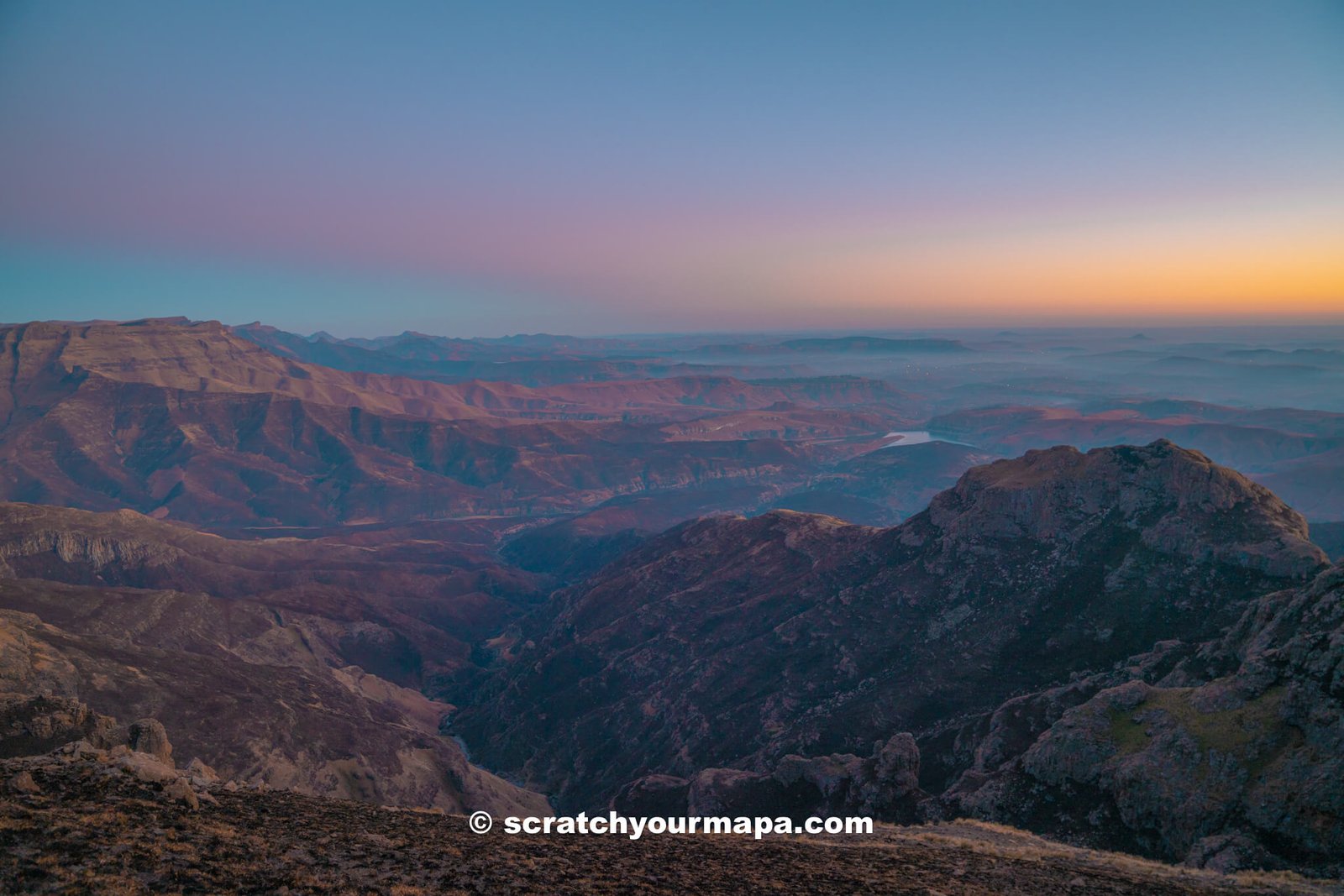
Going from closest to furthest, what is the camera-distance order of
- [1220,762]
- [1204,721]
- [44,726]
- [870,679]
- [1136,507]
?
[1220,762] < [1204,721] < [44,726] < [1136,507] < [870,679]

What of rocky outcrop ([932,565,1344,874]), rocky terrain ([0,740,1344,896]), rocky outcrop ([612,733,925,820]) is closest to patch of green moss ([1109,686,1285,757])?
rocky outcrop ([932,565,1344,874])

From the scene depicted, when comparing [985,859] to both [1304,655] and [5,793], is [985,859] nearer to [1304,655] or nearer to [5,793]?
[1304,655]

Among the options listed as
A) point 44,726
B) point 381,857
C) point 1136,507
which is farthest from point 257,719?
point 1136,507

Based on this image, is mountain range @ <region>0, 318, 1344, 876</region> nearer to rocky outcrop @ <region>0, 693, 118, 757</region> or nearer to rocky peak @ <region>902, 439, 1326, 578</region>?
rocky outcrop @ <region>0, 693, 118, 757</region>

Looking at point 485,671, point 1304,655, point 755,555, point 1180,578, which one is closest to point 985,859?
point 1304,655

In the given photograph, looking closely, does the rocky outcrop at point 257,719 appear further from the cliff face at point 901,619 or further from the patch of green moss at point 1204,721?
the patch of green moss at point 1204,721

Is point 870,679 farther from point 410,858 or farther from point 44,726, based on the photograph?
point 44,726

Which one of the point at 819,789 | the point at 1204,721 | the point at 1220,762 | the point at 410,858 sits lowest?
the point at 819,789
